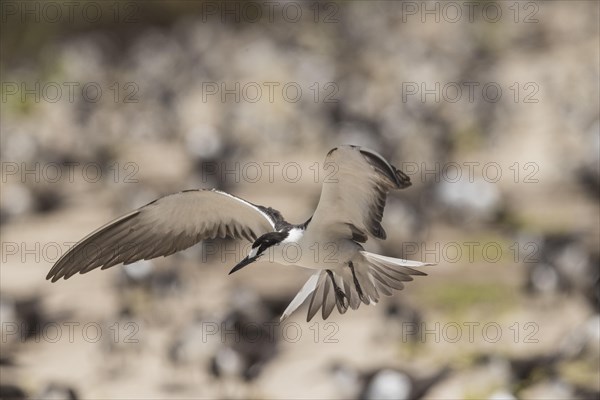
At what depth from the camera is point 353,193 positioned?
4.51 metres

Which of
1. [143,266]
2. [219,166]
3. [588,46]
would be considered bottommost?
[143,266]

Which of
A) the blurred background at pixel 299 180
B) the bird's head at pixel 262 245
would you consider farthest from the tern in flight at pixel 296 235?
the blurred background at pixel 299 180

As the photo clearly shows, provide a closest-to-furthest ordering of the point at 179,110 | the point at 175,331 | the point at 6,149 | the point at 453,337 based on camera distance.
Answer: the point at 453,337 → the point at 175,331 → the point at 6,149 → the point at 179,110

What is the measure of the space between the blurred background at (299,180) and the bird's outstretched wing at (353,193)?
2811mm

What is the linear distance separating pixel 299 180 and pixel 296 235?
8.52 metres

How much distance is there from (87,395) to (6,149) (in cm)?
789

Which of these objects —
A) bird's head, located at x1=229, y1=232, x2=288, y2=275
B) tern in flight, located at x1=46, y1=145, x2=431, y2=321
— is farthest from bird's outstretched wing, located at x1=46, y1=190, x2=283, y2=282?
bird's head, located at x1=229, y1=232, x2=288, y2=275

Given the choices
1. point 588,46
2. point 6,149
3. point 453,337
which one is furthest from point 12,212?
point 588,46

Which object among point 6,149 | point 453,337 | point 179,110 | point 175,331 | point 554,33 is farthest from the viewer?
point 554,33

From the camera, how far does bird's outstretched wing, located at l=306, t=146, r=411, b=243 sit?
165 inches

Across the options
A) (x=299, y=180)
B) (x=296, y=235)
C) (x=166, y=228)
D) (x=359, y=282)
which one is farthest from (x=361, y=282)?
(x=299, y=180)

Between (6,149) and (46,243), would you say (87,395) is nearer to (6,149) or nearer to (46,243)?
(46,243)

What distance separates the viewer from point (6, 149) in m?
15.0

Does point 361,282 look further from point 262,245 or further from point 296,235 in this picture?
point 262,245
